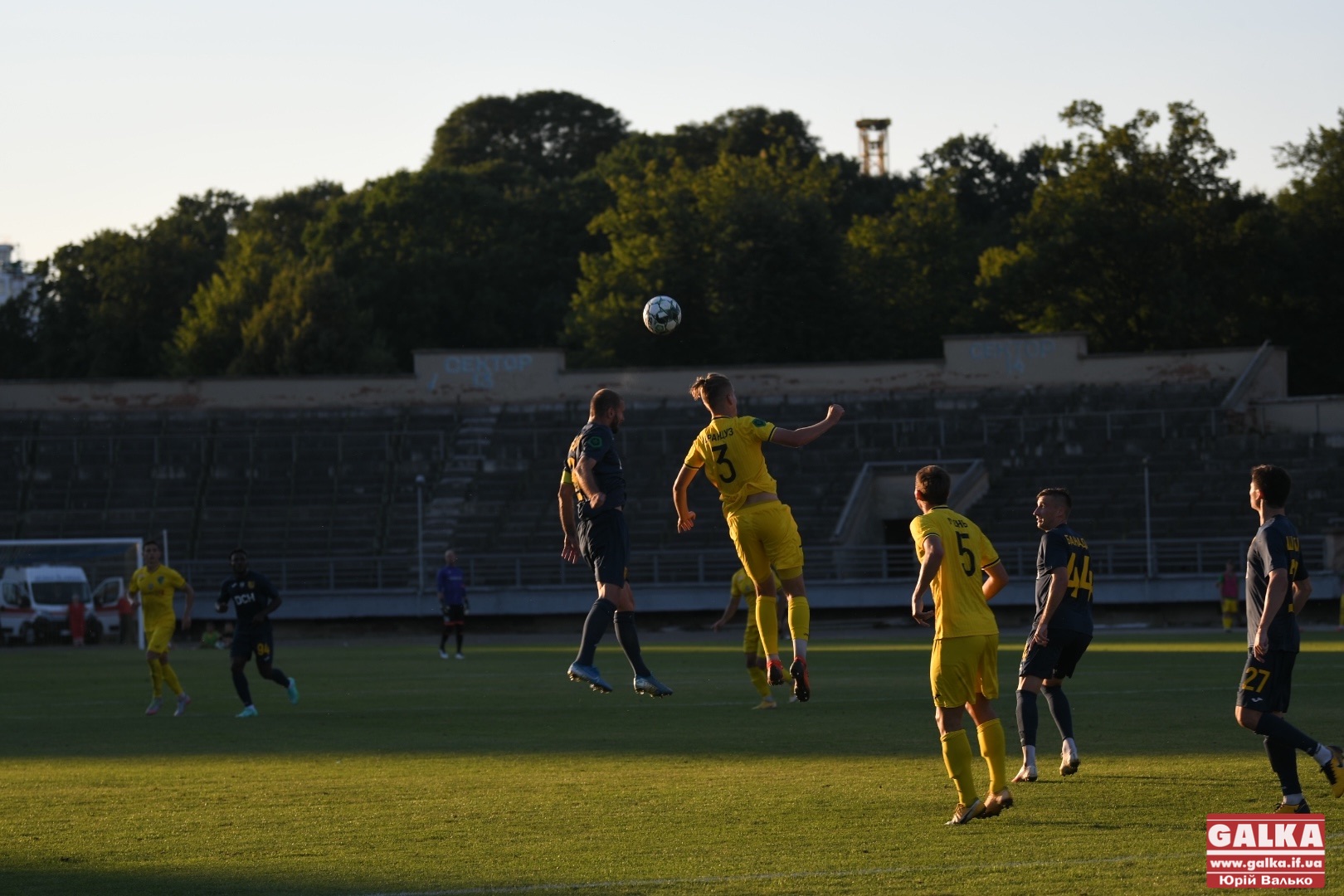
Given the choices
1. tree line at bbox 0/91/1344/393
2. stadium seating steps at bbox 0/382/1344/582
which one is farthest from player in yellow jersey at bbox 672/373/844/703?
tree line at bbox 0/91/1344/393

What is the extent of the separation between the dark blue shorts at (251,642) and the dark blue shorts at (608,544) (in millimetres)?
8360

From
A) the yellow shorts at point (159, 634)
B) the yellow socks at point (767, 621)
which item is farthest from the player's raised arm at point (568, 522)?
the yellow shorts at point (159, 634)

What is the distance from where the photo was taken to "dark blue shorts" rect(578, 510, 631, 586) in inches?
517

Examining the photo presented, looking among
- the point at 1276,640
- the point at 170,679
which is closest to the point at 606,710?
the point at 170,679

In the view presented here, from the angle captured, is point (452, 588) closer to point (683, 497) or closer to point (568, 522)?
point (568, 522)

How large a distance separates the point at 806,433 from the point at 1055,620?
7.61 ft

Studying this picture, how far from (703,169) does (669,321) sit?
6423 centimetres

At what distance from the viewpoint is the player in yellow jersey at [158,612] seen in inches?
792

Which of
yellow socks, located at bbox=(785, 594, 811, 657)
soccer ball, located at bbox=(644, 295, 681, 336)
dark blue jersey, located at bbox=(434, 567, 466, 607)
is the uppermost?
soccer ball, located at bbox=(644, 295, 681, 336)

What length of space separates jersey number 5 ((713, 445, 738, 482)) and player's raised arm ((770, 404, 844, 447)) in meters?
0.47

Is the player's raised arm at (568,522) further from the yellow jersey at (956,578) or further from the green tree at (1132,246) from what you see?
the green tree at (1132,246)

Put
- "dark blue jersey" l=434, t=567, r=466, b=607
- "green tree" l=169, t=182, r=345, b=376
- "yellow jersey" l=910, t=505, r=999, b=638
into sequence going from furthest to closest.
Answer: "green tree" l=169, t=182, r=345, b=376 → "dark blue jersey" l=434, t=567, r=466, b=607 → "yellow jersey" l=910, t=505, r=999, b=638

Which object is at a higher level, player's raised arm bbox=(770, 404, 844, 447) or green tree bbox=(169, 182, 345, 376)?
green tree bbox=(169, 182, 345, 376)

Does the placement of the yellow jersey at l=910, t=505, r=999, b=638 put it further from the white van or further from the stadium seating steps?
the stadium seating steps
